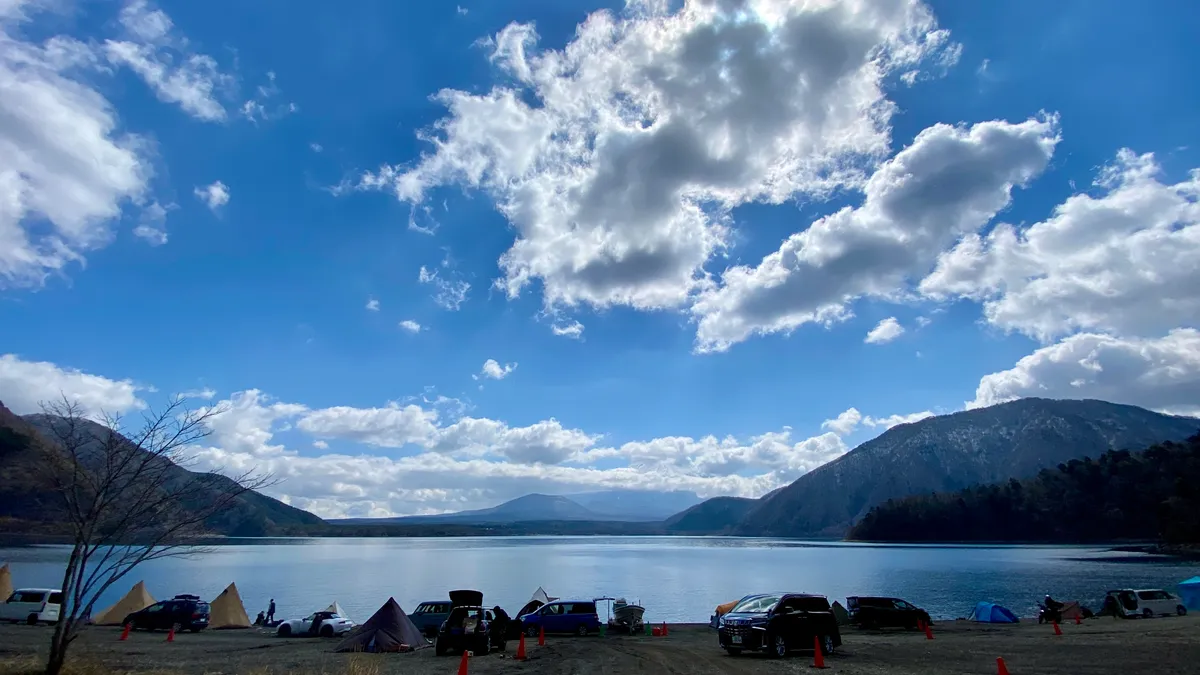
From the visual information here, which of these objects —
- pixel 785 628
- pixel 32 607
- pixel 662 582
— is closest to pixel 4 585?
pixel 32 607

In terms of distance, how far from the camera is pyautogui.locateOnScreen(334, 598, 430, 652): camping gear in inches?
1116

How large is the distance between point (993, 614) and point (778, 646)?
25.9 metres

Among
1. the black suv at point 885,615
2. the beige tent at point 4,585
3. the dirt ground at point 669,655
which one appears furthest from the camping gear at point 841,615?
the beige tent at point 4,585

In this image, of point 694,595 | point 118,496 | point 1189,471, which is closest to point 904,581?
point 694,595

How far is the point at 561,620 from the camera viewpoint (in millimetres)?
34969

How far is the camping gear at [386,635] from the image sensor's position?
Result: 28344 millimetres

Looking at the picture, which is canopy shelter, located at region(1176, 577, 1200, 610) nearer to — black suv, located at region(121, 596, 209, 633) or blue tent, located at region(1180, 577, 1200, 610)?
blue tent, located at region(1180, 577, 1200, 610)

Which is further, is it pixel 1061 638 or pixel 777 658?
pixel 1061 638

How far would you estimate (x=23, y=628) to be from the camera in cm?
3334

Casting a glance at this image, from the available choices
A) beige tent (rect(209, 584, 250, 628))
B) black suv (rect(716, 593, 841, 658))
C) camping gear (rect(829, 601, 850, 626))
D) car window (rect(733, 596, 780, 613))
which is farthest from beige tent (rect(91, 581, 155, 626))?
camping gear (rect(829, 601, 850, 626))

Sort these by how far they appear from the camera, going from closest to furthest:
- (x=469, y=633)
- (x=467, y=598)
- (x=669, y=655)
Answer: (x=669, y=655)
(x=469, y=633)
(x=467, y=598)

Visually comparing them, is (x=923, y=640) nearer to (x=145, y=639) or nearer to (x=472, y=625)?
(x=472, y=625)

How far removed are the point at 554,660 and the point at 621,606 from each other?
15.5 metres

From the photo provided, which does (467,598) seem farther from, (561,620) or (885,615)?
(885,615)
